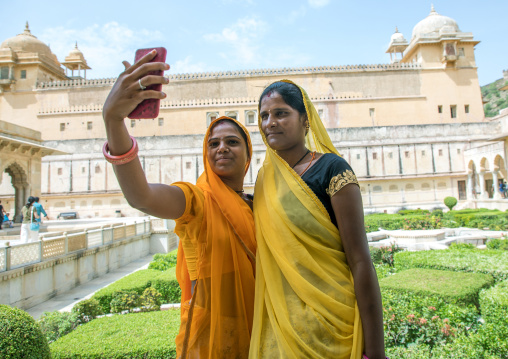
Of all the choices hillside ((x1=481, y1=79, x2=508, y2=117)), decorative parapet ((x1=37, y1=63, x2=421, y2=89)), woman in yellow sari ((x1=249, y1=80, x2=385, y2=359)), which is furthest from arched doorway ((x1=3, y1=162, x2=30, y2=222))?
hillside ((x1=481, y1=79, x2=508, y2=117))

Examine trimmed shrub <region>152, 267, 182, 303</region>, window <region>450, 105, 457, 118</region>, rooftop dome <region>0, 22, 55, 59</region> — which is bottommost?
trimmed shrub <region>152, 267, 182, 303</region>

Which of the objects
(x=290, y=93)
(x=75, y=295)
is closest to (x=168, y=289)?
(x=75, y=295)

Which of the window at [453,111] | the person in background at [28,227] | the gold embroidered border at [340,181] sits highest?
the window at [453,111]

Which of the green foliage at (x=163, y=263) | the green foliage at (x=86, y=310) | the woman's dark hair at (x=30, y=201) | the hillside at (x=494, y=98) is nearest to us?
the green foliage at (x=86, y=310)

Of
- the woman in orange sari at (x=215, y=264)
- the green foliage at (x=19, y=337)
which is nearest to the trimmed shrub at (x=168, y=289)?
the green foliage at (x=19, y=337)

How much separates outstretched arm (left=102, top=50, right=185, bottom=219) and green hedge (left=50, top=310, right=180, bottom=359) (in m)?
2.20

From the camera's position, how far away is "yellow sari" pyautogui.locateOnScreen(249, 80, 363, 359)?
126 centimetres

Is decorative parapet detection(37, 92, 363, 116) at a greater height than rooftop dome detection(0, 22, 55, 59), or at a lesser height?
lesser

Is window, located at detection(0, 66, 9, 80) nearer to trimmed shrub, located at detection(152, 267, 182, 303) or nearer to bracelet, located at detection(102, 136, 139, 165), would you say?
trimmed shrub, located at detection(152, 267, 182, 303)

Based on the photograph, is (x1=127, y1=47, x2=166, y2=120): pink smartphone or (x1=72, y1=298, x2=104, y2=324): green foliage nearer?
(x1=127, y1=47, x2=166, y2=120): pink smartphone

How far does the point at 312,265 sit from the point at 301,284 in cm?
8

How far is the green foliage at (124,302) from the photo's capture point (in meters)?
4.53

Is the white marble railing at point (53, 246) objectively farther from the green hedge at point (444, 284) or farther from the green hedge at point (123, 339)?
the green hedge at point (444, 284)

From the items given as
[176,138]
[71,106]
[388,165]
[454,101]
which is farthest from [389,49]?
[71,106]
